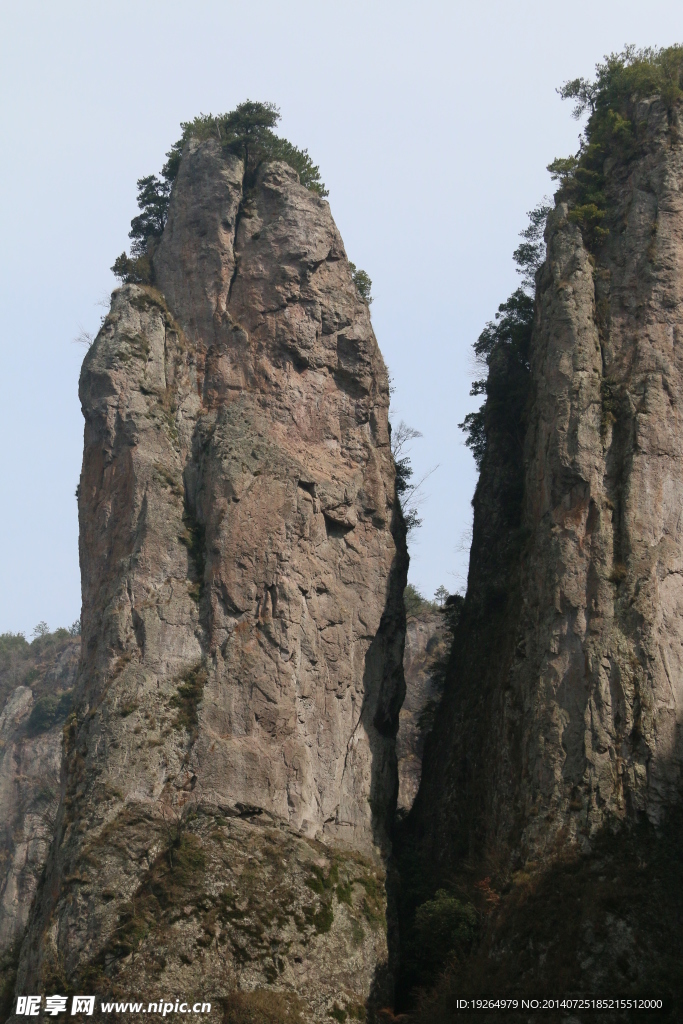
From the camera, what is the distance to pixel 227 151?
46.1 meters

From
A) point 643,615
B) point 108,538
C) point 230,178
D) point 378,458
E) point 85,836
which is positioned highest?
point 230,178

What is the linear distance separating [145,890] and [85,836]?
228 centimetres

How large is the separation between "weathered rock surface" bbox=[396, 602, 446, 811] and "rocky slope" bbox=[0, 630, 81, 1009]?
56.8 ft

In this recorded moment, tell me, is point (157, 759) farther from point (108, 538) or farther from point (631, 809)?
point (631, 809)

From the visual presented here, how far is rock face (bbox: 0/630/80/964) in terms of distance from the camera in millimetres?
61406

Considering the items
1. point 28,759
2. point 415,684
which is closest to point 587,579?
point 415,684

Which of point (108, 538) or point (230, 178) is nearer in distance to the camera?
point (108, 538)

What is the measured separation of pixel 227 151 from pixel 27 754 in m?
43.1

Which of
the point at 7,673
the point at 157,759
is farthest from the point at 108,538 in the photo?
the point at 7,673

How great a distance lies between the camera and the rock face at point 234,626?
31906mm

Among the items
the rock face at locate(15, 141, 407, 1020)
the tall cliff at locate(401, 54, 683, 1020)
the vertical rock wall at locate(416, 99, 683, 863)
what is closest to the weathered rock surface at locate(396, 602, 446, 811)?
the tall cliff at locate(401, 54, 683, 1020)

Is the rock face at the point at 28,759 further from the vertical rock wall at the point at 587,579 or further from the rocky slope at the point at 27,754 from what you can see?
the vertical rock wall at the point at 587,579

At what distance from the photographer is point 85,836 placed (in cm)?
3272

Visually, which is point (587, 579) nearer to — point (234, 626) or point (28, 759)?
point (234, 626)
